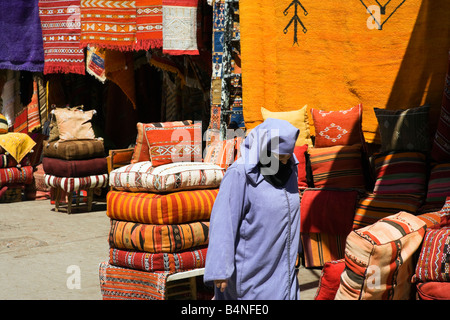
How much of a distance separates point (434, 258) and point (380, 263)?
39 cm

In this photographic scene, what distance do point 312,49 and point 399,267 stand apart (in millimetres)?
3539

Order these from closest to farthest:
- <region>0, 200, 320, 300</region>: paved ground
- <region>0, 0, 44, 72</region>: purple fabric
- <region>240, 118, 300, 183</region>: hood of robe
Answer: <region>240, 118, 300, 183</region>: hood of robe
<region>0, 200, 320, 300</region>: paved ground
<region>0, 0, 44, 72</region>: purple fabric

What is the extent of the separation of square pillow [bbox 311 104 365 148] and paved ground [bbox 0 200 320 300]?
1.33 meters

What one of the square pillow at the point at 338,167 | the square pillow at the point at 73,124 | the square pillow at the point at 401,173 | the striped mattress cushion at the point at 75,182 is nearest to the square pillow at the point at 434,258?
the square pillow at the point at 401,173

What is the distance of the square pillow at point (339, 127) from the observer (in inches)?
234

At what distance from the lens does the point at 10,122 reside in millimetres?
11695

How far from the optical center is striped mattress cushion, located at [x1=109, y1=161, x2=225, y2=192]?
478 centimetres

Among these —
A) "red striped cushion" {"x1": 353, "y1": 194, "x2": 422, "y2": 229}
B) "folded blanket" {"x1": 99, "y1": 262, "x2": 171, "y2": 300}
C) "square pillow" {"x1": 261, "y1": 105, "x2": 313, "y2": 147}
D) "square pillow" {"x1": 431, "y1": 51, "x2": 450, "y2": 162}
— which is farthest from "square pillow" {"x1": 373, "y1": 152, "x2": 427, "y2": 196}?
"folded blanket" {"x1": 99, "y1": 262, "x2": 171, "y2": 300}

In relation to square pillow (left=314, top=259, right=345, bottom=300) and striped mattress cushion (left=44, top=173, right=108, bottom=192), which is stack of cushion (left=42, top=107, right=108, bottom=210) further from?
square pillow (left=314, top=259, right=345, bottom=300)

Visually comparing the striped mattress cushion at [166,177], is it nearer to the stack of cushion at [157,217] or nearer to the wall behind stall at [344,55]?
the stack of cushion at [157,217]

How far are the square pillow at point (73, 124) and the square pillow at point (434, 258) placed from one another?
274 inches

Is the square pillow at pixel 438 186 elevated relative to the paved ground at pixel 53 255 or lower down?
elevated
